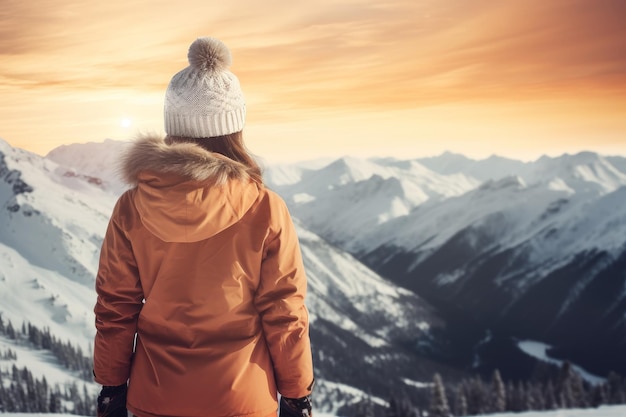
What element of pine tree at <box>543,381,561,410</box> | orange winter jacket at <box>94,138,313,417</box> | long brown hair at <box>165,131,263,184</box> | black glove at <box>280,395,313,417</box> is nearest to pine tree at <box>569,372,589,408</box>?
pine tree at <box>543,381,561,410</box>

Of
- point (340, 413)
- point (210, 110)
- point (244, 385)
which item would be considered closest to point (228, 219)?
point (210, 110)

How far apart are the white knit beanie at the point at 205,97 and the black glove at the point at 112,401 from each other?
1.92 metres

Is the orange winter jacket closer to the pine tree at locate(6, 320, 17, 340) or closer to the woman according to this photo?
the woman

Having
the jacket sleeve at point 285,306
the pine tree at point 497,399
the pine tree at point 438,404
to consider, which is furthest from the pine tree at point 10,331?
the jacket sleeve at point 285,306

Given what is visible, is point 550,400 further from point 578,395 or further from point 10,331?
point 10,331

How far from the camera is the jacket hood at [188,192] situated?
148 inches

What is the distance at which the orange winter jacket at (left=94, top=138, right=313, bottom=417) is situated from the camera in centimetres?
381

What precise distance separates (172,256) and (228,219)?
1.56 feet

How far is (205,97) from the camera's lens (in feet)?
13.8

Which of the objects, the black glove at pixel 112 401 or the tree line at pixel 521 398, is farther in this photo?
the tree line at pixel 521 398

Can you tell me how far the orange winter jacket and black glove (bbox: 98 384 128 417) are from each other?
0.13 meters

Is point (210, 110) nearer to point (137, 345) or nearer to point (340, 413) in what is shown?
point (137, 345)

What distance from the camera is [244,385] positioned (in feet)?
13.5

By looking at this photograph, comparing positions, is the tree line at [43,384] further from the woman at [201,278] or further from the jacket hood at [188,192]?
the jacket hood at [188,192]
